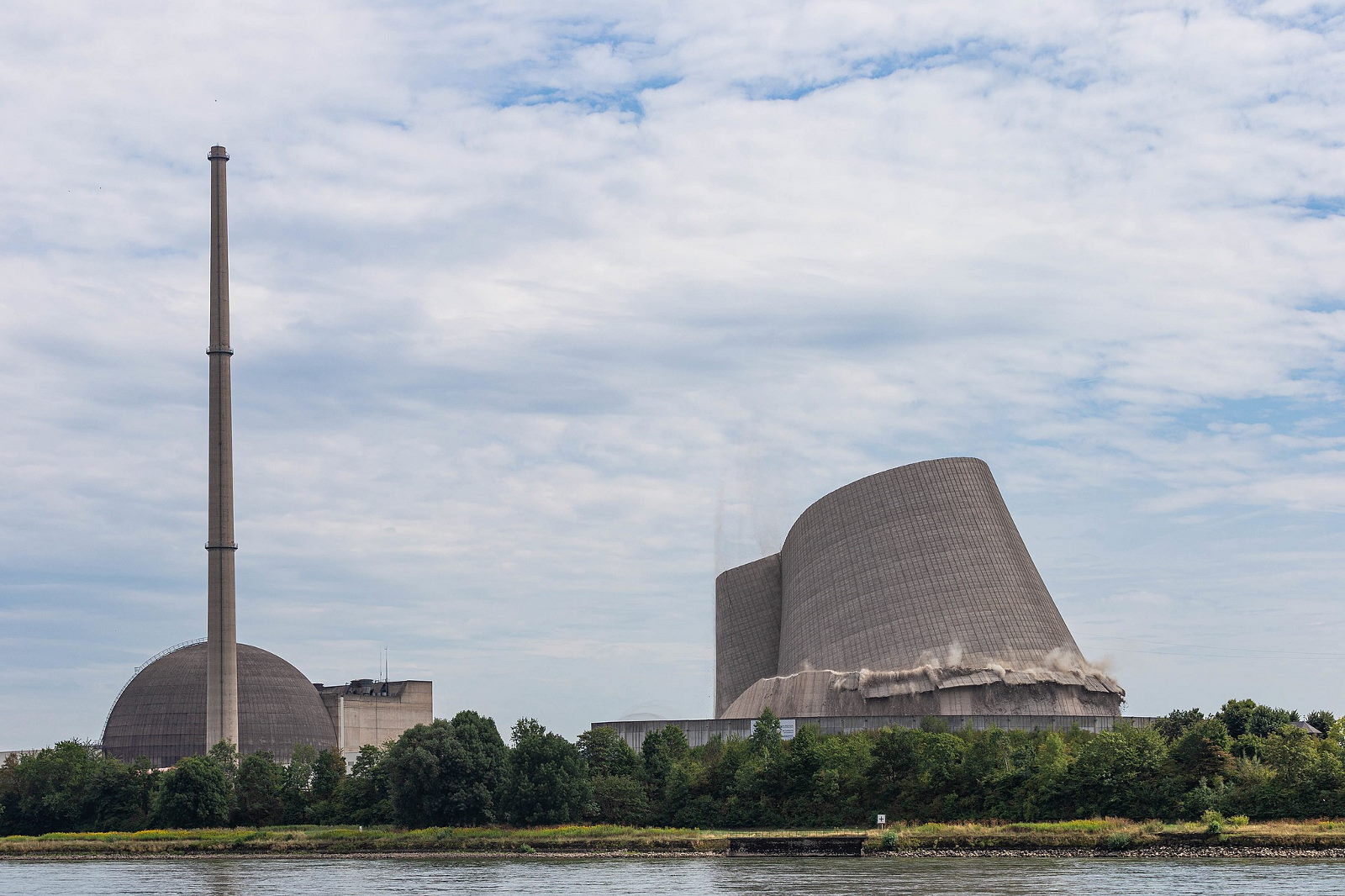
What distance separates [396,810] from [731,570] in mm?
40597

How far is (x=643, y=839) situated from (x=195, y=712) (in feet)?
193

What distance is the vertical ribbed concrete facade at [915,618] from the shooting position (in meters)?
92.2

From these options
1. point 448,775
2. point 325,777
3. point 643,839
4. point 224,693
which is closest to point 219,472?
point 224,693

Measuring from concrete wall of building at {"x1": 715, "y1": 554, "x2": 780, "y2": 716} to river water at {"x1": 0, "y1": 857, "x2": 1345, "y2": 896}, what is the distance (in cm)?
4430

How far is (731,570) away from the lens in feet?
367

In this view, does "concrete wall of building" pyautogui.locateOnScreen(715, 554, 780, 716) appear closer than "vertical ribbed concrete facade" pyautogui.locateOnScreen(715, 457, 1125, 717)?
No

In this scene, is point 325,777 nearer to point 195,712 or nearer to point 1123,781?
point 195,712

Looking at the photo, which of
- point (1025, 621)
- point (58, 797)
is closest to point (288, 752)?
point (58, 797)

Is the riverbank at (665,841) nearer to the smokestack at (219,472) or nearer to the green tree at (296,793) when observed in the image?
the green tree at (296,793)

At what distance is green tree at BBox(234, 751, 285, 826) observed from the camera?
8331 cm

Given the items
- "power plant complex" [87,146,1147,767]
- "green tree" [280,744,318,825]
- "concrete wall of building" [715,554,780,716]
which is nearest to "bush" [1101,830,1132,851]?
"power plant complex" [87,146,1147,767]

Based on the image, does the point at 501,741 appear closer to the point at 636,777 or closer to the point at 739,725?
the point at 636,777

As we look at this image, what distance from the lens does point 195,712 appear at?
117750 millimetres

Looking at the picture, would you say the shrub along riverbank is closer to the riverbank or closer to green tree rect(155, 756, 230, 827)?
the riverbank
